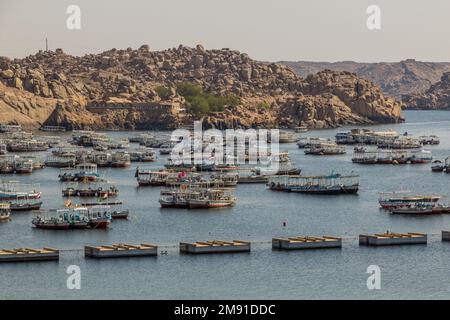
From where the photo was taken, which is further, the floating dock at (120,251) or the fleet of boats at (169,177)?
the fleet of boats at (169,177)

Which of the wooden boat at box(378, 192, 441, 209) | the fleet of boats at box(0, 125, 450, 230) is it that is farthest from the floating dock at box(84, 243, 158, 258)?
the wooden boat at box(378, 192, 441, 209)

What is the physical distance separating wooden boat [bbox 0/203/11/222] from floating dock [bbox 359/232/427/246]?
619 inches

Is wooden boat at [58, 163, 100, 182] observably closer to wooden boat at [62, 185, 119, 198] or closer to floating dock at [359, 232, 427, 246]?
wooden boat at [62, 185, 119, 198]

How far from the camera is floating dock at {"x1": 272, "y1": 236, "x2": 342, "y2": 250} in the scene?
44594mm

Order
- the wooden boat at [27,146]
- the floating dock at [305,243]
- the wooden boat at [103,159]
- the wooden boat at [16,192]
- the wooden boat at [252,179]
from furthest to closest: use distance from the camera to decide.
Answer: the wooden boat at [27,146] < the wooden boat at [103,159] < the wooden boat at [252,179] < the wooden boat at [16,192] < the floating dock at [305,243]

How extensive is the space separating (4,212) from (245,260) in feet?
48.1

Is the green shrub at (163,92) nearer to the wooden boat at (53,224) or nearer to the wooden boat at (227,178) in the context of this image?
the wooden boat at (227,178)

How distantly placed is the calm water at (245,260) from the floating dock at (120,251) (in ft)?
1.34

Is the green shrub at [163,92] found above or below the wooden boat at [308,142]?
above

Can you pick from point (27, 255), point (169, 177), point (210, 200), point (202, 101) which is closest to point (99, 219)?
point (27, 255)

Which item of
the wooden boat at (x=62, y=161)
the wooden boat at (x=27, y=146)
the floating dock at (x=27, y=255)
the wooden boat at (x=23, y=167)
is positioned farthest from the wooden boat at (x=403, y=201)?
the wooden boat at (x=27, y=146)

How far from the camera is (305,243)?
147 feet

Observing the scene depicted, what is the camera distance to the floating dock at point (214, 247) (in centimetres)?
4359

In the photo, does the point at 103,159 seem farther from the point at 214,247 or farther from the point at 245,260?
the point at 245,260
